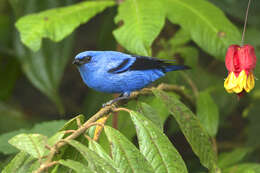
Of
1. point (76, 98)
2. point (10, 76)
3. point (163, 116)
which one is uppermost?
point (163, 116)

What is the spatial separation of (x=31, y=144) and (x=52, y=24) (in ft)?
4.62

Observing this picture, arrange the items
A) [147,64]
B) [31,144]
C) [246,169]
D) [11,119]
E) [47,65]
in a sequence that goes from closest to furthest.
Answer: [31,144]
[246,169]
[147,64]
[47,65]
[11,119]

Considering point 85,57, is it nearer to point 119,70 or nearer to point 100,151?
point 119,70

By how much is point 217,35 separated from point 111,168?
5.11 ft

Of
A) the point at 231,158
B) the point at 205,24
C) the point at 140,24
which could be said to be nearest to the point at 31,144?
the point at 140,24

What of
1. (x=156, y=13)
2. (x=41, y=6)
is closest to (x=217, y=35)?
(x=156, y=13)

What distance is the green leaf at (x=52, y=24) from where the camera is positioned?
2.79 metres

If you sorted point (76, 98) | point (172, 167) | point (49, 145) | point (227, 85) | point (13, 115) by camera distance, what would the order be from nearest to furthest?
point (49, 145), point (172, 167), point (227, 85), point (13, 115), point (76, 98)

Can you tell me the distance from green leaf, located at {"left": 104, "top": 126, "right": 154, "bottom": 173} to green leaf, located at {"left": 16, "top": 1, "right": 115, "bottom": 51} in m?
1.22

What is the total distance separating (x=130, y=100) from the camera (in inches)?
101

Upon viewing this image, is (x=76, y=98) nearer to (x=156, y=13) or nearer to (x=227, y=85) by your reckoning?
(x=156, y=13)

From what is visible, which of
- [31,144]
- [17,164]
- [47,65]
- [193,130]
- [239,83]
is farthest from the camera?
[47,65]

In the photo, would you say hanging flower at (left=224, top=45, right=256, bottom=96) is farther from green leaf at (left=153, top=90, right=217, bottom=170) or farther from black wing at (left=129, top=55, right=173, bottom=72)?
black wing at (left=129, top=55, right=173, bottom=72)

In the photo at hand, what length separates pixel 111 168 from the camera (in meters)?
1.56
